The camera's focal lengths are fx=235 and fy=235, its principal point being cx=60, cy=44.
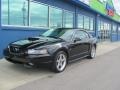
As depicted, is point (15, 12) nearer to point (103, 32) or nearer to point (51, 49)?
point (51, 49)

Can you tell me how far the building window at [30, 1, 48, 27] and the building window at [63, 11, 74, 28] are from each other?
2.84 m

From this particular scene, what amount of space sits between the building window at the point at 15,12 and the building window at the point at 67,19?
5.01 m

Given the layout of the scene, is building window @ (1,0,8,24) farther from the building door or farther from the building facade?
the building door

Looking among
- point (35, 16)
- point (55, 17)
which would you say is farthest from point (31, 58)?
point (55, 17)

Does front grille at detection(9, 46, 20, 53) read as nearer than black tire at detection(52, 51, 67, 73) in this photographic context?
Yes

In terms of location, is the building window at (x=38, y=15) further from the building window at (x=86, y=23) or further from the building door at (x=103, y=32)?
the building door at (x=103, y=32)

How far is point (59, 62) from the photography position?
7.82 meters

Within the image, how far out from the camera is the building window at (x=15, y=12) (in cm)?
1033

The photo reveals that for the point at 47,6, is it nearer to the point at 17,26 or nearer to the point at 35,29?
the point at 35,29

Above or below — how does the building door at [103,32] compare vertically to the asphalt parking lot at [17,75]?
above

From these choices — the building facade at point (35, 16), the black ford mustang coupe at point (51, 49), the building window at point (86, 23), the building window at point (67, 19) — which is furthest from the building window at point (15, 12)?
the building window at point (86, 23)

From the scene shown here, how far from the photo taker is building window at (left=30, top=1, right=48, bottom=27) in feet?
40.5

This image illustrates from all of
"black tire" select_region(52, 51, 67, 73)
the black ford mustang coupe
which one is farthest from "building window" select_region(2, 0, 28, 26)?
"black tire" select_region(52, 51, 67, 73)

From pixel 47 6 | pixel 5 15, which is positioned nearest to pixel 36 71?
pixel 5 15
